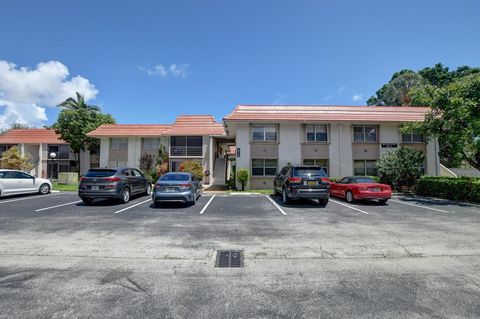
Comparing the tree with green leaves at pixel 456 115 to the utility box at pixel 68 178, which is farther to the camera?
the utility box at pixel 68 178

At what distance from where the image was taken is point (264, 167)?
63.4ft

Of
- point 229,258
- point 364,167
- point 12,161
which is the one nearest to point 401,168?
point 364,167

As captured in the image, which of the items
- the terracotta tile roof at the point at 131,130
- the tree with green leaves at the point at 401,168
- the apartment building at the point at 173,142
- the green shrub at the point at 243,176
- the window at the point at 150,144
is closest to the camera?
the tree with green leaves at the point at 401,168

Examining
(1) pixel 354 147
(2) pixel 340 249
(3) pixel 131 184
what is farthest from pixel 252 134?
(2) pixel 340 249

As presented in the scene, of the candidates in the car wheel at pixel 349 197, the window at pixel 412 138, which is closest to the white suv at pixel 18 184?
the car wheel at pixel 349 197

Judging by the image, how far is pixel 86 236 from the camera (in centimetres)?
622

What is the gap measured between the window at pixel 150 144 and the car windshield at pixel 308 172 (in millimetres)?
20539

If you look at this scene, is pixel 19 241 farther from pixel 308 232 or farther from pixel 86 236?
pixel 308 232

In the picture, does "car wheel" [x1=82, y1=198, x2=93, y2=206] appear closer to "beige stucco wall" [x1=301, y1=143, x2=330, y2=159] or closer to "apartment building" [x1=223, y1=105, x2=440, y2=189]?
"apartment building" [x1=223, y1=105, x2=440, y2=189]

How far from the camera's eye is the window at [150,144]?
2753 centimetres

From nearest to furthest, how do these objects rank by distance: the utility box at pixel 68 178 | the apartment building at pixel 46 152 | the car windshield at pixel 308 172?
the car windshield at pixel 308 172, the utility box at pixel 68 178, the apartment building at pixel 46 152

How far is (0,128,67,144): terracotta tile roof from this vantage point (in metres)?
32.8

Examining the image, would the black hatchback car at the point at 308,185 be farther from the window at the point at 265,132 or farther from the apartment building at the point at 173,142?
the apartment building at the point at 173,142

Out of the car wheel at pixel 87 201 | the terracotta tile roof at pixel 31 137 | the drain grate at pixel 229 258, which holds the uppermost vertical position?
the terracotta tile roof at pixel 31 137
